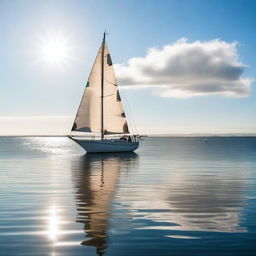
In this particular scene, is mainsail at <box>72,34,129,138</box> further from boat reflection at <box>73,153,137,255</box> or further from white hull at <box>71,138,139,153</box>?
boat reflection at <box>73,153,137,255</box>

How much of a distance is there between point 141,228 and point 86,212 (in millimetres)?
3821

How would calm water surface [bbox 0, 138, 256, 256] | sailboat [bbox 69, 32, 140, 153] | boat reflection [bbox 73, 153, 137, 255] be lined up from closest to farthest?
1. calm water surface [bbox 0, 138, 256, 256]
2. boat reflection [bbox 73, 153, 137, 255]
3. sailboat [bbox 69, 32, 140, 153]

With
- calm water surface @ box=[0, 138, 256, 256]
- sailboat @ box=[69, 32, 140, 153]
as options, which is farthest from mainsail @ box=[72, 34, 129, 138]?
calm water surface @ box=[0, 138, 256, 256]

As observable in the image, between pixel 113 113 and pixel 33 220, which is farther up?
pixel 113 113

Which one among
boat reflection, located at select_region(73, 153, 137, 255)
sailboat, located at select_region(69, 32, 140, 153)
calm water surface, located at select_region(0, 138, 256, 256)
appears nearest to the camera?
calm water surface, located at select_region(0, 138, 256, 256)

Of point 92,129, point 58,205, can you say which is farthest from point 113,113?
point 58,205

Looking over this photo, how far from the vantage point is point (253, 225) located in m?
14.1

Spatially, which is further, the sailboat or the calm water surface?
the sailboat

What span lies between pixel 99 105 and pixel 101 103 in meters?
0.52

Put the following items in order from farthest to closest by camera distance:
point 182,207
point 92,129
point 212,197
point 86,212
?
point 92,129
point 212,197
point 182,207
point 86,212

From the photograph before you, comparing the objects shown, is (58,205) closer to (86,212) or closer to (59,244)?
(86,212)

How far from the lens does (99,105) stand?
230 feet

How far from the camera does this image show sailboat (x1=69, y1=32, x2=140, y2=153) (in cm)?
6969

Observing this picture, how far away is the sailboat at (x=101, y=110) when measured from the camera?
229 feet
